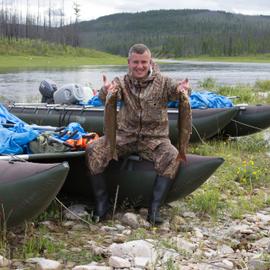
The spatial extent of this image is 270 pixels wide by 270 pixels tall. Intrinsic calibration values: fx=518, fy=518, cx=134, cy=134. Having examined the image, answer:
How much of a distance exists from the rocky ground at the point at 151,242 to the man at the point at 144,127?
24 centimetres

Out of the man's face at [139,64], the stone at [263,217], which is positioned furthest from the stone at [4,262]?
the stone at [263,217]

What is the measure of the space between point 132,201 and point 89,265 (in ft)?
5.28

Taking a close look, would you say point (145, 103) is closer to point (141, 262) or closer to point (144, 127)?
point (144, 127)

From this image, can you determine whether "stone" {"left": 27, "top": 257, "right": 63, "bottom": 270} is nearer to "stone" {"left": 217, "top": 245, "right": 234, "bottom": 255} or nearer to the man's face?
"stone" {"left": 217, "top": 245, "right": 234, "bottom": 255}

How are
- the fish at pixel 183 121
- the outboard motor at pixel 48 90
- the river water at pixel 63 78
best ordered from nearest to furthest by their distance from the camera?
the fish at pixel 183 121, the outboard motor at pixel 48 90, the river water at pixel 63 78

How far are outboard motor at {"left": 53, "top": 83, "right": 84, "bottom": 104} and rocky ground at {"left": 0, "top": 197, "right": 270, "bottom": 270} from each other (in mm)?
4258

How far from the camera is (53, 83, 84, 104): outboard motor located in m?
9.58

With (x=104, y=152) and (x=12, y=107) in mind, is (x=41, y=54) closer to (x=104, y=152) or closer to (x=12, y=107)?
(x=12, y=107)

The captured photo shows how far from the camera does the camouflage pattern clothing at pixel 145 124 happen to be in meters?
5.22

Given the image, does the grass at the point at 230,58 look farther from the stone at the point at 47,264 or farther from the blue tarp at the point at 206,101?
the stone at the point at 47,264

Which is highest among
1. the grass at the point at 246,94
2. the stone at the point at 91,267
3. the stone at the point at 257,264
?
the grass at the point at 246,94

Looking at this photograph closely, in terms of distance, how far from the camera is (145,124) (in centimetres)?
534

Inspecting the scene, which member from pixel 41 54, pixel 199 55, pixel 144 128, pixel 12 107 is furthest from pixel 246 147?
pixel 199 55

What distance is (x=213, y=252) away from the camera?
4391mm
